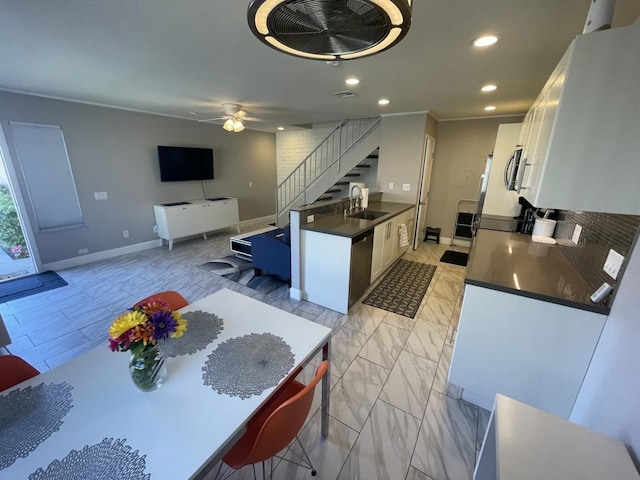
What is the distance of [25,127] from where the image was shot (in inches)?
135

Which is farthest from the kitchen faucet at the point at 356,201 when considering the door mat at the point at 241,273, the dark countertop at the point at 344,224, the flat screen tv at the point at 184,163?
the flat screen tv at the point at 184,163

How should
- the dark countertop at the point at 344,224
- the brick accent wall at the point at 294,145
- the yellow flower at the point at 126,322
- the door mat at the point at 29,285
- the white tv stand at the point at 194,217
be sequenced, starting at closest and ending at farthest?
the yellow flower at the point at 126,322 < the dark countertop at the point at 344,224 < the door mat at the point at 29,285 < the white tv stand at the point at 194,217 < the brick accent wall at the point at 294,145

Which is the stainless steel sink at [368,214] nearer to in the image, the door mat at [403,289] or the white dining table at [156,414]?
the door mat at [403,289]

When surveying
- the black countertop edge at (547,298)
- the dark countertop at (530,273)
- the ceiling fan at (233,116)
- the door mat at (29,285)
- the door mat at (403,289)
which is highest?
the ceiling fan at (233,116)

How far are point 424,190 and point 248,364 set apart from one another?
4.60 meters

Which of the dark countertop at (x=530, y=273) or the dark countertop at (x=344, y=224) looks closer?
the dark countertop at (x=530, y=273)

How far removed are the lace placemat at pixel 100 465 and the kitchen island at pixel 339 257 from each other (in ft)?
6.91

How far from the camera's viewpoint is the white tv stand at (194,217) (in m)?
4.78

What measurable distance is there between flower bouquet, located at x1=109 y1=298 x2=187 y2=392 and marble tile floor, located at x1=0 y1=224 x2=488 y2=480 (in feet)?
2.71

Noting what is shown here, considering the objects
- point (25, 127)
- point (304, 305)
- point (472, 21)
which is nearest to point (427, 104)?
point (472, 21)

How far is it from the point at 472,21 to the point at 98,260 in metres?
5.65

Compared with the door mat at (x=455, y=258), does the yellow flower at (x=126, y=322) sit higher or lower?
higher

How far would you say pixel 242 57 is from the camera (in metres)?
2.18

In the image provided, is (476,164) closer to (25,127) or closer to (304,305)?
(304,305)
